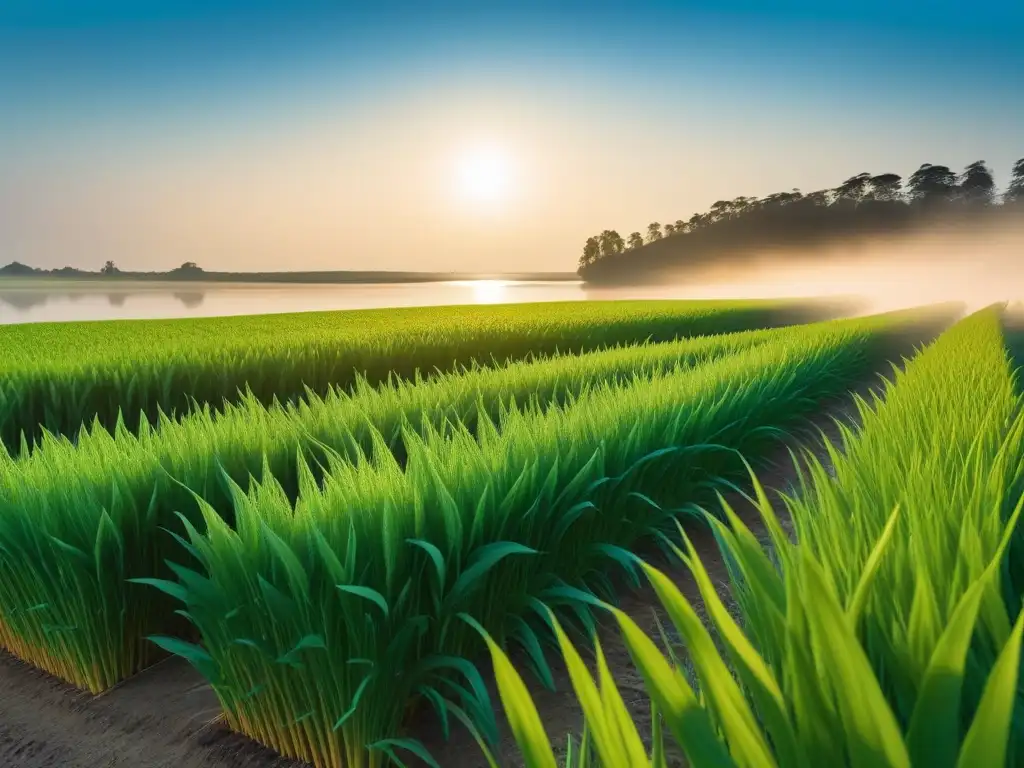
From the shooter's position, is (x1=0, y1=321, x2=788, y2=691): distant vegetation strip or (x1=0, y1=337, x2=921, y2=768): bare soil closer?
(x1=0, y1=337, x2=921, y2=768): bare soil

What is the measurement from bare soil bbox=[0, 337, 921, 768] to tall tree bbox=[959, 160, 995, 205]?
4648 inches

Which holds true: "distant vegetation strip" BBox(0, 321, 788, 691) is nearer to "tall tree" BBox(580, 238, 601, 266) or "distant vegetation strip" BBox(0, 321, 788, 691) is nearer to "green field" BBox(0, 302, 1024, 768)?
"green field" BBox(0, 302, 1024, 768)

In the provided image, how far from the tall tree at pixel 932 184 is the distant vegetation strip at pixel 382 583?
383ft

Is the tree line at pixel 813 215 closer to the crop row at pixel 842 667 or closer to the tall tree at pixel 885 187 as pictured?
the tall tree at pixel 885 187

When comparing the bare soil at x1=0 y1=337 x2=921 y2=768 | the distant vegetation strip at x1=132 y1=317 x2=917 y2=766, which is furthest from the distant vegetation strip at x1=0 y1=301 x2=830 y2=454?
the distant vegetation strip at x1=132 y1=317 x2=917 y2=766

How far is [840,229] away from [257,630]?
119m

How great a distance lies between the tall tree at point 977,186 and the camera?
312 ft

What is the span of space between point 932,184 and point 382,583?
4682 inches

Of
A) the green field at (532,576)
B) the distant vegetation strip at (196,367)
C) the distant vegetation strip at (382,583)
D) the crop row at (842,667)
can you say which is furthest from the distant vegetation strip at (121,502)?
the crop row at (842,667)

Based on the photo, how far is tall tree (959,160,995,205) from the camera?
95.1 m

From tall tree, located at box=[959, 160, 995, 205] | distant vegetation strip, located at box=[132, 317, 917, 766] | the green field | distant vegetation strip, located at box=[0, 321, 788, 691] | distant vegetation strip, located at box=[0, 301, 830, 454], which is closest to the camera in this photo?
the green field

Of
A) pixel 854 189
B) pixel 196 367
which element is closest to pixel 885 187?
pixel 854 189

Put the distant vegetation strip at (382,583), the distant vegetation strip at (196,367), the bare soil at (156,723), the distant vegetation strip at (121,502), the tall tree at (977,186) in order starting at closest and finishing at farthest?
1. the distant vegetation strip at (382,583)
2. the bare soil at (156,723)
3. the distant vegetation strip at (121,502)
4. the distant vegetation strip at (196,367)
5. the tall tree at (977,186)

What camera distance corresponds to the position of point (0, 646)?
10.2ft
